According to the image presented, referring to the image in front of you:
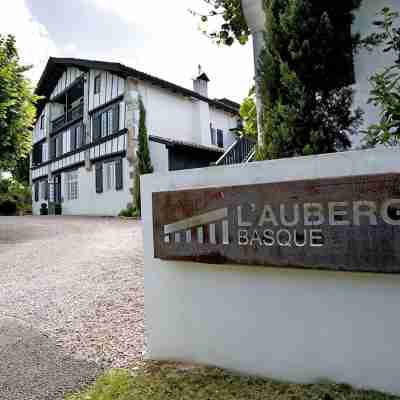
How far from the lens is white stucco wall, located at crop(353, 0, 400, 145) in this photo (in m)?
4.76

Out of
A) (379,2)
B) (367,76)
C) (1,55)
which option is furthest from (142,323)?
(1,55)

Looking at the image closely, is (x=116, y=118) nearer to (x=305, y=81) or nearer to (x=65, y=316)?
(x=305, y=81)

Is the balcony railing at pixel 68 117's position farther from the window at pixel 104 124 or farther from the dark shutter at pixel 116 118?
the dark shutter at pixel 116 118

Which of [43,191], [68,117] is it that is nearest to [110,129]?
[68,117]

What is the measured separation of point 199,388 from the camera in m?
2.11

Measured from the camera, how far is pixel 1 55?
8.57 meters

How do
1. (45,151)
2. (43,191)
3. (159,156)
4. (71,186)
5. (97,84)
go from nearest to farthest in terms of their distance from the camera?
(159,156) → (97,84) → (71,186) → (43,191) → (45,151)

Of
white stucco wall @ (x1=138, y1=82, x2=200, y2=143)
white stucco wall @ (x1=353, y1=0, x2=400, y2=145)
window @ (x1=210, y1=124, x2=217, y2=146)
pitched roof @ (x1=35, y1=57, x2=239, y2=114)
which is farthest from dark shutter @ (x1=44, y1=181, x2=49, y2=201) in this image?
white stucco wall @ (x1=353, y1=0, x2=400, y2=145)

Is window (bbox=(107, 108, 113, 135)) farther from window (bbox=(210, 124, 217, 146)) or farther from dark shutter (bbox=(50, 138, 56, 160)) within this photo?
dark shutter (bbox=(50, 138, 56, 160))

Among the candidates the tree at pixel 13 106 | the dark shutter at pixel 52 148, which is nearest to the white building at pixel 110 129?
the dark shutter at pixel 52 148

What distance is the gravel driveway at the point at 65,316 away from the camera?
248cm

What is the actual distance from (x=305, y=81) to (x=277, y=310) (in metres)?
2.97

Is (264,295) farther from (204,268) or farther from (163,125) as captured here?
(163,125)

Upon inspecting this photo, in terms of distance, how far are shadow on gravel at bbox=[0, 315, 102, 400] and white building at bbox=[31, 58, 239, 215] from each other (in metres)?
11.6
